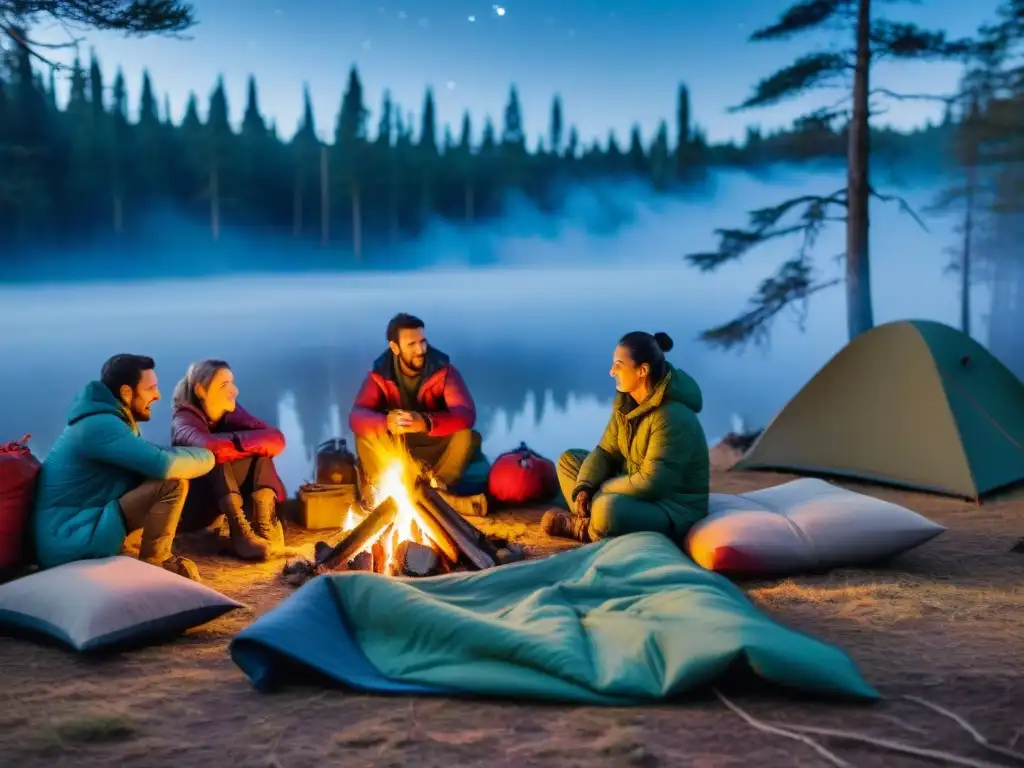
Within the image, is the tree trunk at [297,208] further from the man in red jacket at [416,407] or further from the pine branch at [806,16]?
the pine branch at [806,16]

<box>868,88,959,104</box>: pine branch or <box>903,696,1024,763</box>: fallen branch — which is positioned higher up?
<box>868,88,959,104</box>: pine branch

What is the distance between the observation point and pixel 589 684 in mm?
2947

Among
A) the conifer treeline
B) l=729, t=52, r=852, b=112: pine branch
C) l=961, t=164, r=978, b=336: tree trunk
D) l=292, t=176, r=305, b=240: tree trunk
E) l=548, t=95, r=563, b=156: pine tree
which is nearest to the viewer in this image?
the conifer treeline

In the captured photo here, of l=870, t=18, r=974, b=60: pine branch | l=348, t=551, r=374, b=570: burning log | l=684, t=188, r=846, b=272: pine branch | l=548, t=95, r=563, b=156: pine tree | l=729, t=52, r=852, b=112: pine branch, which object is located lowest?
l=348, t=551, r=374, b=570: burning log

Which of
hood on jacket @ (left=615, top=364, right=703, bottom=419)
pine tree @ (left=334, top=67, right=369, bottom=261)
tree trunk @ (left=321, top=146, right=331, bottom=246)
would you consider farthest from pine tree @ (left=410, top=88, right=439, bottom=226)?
hood on jacket @ (left=615, top=364, right=703, bottom=419)

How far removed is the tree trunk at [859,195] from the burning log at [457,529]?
18.4 feet

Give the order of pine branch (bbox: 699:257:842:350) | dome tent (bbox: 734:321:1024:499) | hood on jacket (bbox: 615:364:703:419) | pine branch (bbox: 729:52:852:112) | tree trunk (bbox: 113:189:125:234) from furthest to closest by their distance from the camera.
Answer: pine branch (bbox: 699:257:842:350) < pine branch (bbox: 729:52:852:112) < tree trunk (bbox: 113:189:125:234) < dome tent (bbox: 734:321:1024:499) < hood on jacket (bbox: 615:364:703:419)

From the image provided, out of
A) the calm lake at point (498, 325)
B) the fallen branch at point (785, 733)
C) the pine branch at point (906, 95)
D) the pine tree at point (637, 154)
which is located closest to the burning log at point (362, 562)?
the fallen branch at point (785, 733)

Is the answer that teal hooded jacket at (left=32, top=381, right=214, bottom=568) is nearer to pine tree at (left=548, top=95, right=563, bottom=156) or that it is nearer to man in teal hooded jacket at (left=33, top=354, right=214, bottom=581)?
man in teal hooded jacket at (left=33, top=354, right=214, bottom=581)

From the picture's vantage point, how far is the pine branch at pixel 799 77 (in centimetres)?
886

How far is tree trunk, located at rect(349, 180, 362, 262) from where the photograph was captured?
8.80 m

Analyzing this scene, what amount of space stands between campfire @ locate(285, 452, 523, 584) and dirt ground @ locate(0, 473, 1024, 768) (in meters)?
0.87

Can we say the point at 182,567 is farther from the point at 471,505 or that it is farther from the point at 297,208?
the point at 297,208

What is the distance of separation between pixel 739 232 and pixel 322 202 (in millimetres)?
3953
